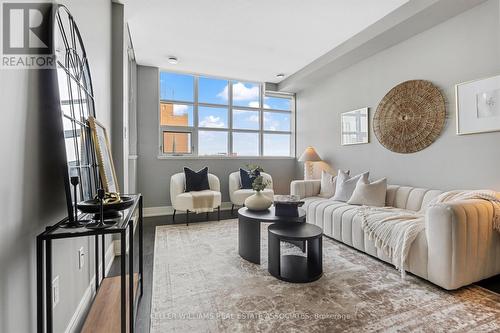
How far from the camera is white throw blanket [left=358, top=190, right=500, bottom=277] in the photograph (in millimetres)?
2119

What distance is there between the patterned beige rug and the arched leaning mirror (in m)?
0.97

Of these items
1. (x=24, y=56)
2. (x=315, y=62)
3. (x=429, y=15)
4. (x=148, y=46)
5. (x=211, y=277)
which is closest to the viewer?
(x=24, y=56)

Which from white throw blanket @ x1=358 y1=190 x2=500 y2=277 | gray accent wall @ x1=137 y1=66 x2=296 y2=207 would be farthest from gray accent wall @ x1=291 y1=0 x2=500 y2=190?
gray accent wall @ x1=137 y1=66 x2=296 y2=207

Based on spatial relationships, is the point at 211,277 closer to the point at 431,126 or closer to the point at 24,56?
the point at 24,56

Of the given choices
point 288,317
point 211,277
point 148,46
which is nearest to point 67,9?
point 211,277

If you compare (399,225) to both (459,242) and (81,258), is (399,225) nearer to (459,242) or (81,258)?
(459,242)

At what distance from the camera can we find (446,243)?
1.89m

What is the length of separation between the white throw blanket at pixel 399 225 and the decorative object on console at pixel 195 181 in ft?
8.83

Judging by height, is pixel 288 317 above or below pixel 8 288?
below

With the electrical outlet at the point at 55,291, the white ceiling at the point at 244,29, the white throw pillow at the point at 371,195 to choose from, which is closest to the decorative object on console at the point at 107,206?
the electrical outlet at the point at 55,291

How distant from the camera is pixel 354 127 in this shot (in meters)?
4.03

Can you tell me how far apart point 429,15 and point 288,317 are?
3258mm

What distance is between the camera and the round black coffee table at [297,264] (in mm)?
2098

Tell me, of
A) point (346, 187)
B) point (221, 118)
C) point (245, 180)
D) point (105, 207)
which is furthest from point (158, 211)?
point (105, 207)
